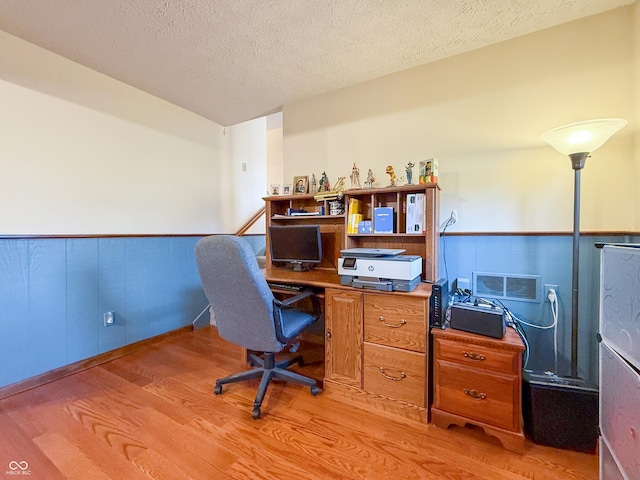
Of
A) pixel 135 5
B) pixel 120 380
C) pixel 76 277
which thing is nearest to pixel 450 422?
pixel 120 380

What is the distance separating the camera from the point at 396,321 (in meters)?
1.61

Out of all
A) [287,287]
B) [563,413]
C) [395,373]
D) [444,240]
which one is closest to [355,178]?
[444,240]

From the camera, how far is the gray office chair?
1475mm

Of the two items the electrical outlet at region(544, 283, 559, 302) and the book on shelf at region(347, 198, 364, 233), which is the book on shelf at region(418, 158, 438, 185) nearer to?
the book on shelf at region(347, 198, 364, 233)

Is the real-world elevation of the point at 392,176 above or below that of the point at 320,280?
above

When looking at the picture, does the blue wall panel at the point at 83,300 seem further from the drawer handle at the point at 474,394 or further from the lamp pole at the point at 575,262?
the lamp pole at the point at 575,262

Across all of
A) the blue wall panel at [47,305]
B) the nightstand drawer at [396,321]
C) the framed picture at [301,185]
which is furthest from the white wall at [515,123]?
the blue wall panel at [47,305]

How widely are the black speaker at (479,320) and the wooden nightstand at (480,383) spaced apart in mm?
33

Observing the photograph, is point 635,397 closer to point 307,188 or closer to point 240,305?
point 240,305

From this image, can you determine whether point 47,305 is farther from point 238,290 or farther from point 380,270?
point 380,270

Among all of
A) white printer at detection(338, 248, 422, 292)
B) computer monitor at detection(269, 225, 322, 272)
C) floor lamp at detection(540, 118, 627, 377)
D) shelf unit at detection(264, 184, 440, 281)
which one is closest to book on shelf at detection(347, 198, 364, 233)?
shelf unit at detection(264, 184, 440, 281)

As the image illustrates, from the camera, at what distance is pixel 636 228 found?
1.54m

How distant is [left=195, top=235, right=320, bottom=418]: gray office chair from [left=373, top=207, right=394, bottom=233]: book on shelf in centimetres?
75

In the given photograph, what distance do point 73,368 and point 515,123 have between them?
3748 millimetres
